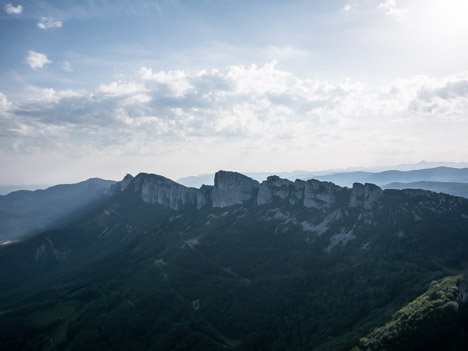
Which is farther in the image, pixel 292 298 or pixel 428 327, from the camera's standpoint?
pixel 292 298

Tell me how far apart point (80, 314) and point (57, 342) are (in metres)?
22.2

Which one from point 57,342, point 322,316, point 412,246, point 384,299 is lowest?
point 57,342

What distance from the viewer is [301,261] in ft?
605

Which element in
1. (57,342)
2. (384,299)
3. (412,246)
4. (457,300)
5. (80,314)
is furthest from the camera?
(80,314)

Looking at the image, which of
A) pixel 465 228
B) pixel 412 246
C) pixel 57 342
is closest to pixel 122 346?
pixel 57 342

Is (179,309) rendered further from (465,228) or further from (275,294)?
(465,228)

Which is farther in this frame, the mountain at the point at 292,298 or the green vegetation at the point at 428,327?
the mountain at the point at 292,298

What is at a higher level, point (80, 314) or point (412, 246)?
point (412, 246)

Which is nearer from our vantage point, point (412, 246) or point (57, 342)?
point (57, 342)

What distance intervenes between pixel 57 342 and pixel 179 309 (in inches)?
2475

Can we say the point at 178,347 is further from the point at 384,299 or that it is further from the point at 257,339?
the point at 384,299

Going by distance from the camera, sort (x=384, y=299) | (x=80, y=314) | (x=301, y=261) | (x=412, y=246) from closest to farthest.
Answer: (x=384, y=299) < (x=412, y=246) < (x=80, y=314) < (x=301, y=261)

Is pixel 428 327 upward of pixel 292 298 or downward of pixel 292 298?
upward

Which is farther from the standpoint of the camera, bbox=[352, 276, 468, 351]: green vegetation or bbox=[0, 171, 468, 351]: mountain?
bbox=[0, 171, 468, 351]: mountain
